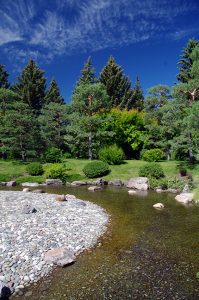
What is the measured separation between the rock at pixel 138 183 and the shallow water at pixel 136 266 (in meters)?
9.79

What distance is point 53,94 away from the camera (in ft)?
189

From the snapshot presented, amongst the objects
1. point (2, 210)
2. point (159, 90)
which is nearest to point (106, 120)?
point (159, 90)

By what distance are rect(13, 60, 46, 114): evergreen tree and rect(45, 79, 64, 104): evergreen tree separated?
1.34 metres

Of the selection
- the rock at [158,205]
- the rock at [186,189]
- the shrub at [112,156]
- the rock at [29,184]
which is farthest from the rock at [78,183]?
the rock at [158,205]

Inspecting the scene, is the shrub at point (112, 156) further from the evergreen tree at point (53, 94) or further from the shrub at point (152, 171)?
the evergreen tree at point (53, 94)

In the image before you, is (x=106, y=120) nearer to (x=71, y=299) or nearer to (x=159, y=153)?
(x=159, y=153)

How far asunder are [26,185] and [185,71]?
100 feet

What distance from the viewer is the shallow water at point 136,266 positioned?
7.03m

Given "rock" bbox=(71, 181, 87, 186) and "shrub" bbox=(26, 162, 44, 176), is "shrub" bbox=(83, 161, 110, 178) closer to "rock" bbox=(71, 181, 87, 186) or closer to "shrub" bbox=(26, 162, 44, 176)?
"rock" bbox=(71, 181, 87, 186)

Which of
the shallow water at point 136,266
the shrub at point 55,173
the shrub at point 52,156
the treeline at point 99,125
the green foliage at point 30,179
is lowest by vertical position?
the shallow water at point 136,266

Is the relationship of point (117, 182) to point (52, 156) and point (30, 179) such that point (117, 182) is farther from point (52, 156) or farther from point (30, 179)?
point (52, 156)

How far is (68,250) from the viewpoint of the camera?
30.8 ft

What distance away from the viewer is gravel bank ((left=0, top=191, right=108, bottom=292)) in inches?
311

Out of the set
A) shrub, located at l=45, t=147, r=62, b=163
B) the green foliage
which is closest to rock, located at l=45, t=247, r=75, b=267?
the green foliage
